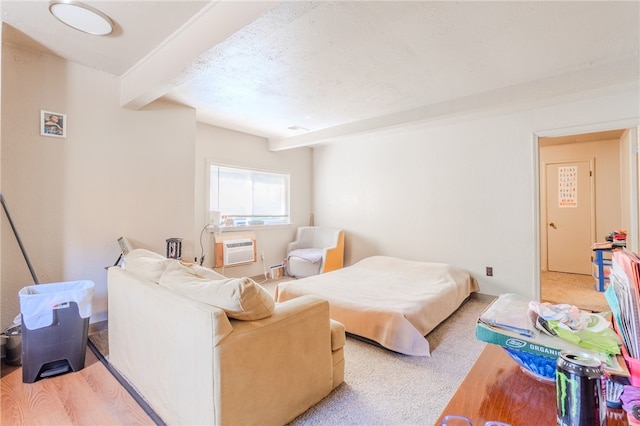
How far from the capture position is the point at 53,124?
8.08ft

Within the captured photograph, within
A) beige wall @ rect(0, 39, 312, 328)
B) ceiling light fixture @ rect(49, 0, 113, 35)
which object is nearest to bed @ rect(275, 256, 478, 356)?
beige wall @ rect(0, 39, 312, 328)

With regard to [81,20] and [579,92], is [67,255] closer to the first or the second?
[81,20]

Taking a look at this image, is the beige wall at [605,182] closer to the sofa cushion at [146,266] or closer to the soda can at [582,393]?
the soda can at [582,393]

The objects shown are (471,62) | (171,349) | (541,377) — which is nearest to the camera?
(541,377)

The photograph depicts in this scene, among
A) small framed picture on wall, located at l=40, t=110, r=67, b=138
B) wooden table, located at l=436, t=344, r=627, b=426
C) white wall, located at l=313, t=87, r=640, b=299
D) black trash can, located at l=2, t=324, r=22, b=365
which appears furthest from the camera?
white wall, located at l=313, t=87, r=640, b=299

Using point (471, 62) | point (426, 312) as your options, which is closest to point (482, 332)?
point (426, 312)

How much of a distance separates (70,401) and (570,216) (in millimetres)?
6775

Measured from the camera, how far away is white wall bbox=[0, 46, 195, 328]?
7.54 ft

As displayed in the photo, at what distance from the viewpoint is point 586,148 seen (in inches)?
194

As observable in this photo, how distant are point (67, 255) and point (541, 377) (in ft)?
10.8

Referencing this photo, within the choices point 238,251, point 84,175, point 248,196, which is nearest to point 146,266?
point 84,175

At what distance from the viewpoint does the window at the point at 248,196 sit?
432 centimetres

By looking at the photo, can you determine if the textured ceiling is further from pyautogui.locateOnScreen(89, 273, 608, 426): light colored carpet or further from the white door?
the white door

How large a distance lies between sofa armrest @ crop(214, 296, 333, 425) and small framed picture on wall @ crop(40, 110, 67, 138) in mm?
2444
